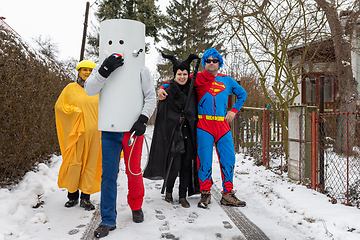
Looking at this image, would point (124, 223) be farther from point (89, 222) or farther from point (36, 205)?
point (36, 205)

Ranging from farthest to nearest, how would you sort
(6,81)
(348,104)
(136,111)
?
(348,104) < (6,81) < (136,111)

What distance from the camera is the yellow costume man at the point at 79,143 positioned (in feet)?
11.0

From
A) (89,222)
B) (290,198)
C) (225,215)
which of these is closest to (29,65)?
(89,222)

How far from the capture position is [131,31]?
2.78m

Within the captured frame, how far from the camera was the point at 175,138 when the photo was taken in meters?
3.57

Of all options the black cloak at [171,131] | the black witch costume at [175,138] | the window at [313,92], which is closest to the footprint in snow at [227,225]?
the black witch costume at [175,138]

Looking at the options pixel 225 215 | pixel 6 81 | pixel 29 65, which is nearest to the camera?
pixel 225 215

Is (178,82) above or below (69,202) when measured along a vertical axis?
above

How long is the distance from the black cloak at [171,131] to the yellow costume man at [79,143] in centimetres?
Answer: 73

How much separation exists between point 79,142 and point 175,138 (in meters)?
1.23

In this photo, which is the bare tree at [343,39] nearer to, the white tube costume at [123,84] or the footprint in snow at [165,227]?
the footprint in snow at [165,227]

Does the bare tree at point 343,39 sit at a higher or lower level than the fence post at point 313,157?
higher

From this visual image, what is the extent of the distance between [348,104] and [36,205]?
8.44 meters

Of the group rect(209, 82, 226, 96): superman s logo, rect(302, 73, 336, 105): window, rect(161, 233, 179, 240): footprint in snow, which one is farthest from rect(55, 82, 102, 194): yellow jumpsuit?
rect(302, 73, 336, 105): window
